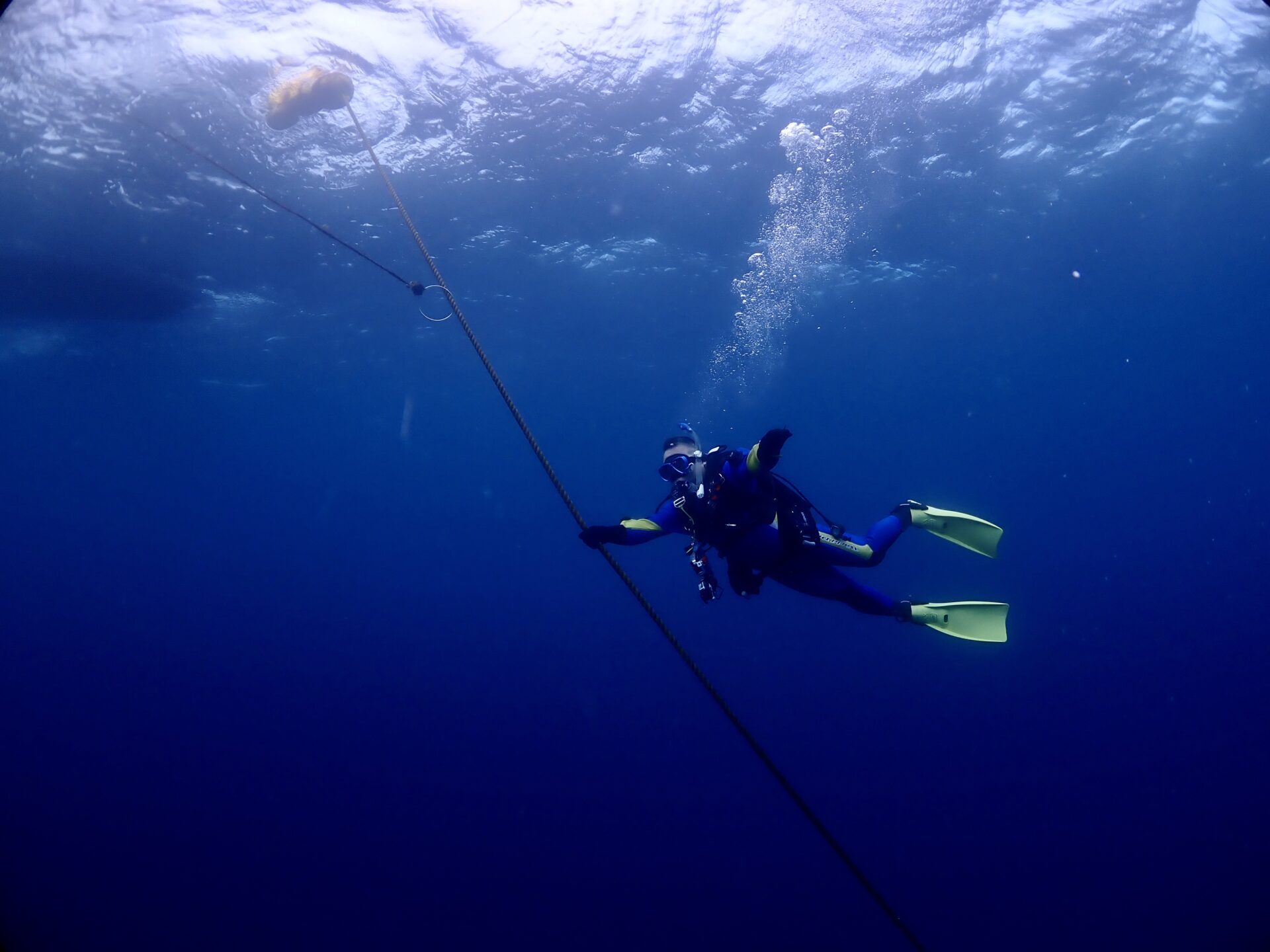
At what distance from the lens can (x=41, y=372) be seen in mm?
24297

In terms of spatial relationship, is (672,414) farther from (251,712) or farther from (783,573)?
(783,573)

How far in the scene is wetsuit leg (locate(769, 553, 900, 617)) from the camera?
641 cm

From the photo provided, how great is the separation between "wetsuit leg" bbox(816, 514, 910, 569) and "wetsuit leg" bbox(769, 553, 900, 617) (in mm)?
149

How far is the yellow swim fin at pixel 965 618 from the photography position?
6.55 meters

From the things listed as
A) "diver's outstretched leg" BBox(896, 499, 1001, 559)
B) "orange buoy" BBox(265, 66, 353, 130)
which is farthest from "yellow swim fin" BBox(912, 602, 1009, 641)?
"orange buoy" BBox(265, 66, 353, 130)

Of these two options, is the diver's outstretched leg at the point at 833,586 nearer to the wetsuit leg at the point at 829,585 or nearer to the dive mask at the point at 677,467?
the wetsuit leg at the point at 829,585

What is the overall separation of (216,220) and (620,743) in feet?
60.3

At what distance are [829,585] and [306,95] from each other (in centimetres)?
1088

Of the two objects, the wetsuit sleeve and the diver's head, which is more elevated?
the diver's head

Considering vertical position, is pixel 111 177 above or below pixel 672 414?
above

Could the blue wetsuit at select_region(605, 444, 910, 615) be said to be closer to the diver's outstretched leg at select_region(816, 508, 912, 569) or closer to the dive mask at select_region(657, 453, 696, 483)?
the diver's outstretched leg at select_region(816, 508, 912, 569)

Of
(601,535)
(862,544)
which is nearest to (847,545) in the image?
(862,544)

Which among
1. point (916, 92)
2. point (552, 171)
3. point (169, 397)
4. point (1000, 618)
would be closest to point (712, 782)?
point (1000, 618)

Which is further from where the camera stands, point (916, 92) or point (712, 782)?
point (712, 782)
